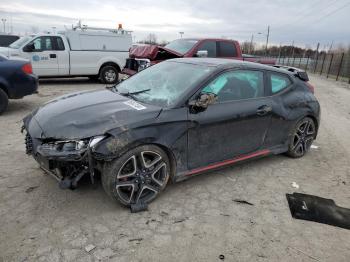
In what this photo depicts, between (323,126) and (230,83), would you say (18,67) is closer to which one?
(230,83)

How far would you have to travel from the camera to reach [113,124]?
316 centimetres

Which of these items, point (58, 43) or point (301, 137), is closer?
point (301, 137)

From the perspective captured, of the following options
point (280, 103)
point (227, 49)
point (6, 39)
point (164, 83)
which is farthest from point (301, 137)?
point (6, 39)

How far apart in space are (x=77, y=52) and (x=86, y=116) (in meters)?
9.22

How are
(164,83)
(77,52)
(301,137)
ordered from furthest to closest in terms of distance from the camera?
(77,52) → (301,137) → (164,83)

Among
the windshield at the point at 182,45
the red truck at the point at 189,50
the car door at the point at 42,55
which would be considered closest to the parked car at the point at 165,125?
the red truck at the point at 189,50

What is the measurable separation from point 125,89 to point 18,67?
398 cm

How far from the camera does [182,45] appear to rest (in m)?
10.5

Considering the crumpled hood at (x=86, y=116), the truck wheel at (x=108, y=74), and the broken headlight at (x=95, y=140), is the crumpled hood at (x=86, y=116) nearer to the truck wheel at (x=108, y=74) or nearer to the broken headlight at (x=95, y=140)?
the broken headlight at (x=95, y=140)

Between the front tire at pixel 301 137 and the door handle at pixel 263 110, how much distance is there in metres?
0.85

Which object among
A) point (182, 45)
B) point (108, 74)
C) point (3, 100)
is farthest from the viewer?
point (108, 74)

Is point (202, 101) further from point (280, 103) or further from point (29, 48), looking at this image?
point (29, 48)

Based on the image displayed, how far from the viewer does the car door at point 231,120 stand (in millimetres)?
3714

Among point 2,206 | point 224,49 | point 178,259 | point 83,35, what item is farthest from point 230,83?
point 83,35
